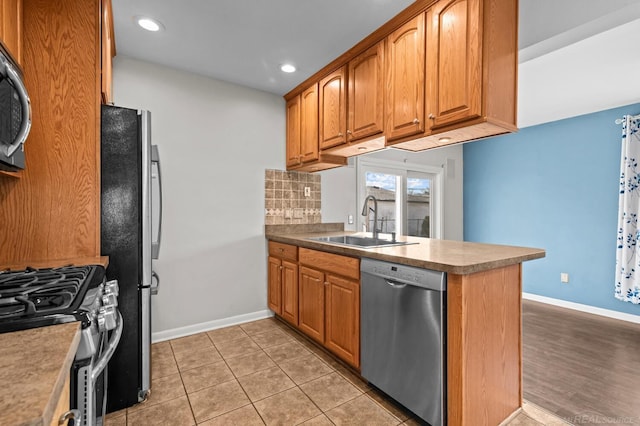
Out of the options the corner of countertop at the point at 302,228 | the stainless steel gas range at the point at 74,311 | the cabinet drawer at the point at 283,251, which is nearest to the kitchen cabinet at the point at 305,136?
the corner of countertop at the point at 302,228

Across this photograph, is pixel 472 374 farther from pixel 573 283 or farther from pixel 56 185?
pixel 573 283

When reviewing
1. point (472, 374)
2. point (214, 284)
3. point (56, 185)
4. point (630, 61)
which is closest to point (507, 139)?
point (630, 61)

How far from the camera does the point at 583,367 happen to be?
7.64 ft

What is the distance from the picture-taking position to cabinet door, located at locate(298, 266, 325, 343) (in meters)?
2.40

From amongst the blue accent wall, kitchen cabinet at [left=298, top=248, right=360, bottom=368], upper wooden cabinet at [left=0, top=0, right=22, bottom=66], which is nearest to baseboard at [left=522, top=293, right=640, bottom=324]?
the blue accent wall

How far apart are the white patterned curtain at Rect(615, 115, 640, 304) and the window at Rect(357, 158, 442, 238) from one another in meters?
2.08

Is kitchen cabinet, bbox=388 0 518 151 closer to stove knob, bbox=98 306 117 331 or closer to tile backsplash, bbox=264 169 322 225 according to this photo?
tile backsplash, bbox=264 169 322 225

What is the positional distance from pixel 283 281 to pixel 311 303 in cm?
54

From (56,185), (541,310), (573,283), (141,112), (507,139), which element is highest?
(507,139)

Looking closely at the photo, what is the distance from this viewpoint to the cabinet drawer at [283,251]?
279cm

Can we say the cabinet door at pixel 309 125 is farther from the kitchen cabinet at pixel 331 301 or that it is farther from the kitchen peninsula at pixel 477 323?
the kitchen peninsula at pixel 477 323

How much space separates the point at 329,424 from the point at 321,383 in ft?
1.29

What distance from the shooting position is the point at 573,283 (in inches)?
153

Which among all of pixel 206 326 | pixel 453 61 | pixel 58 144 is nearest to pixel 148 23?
pixel 58 144
